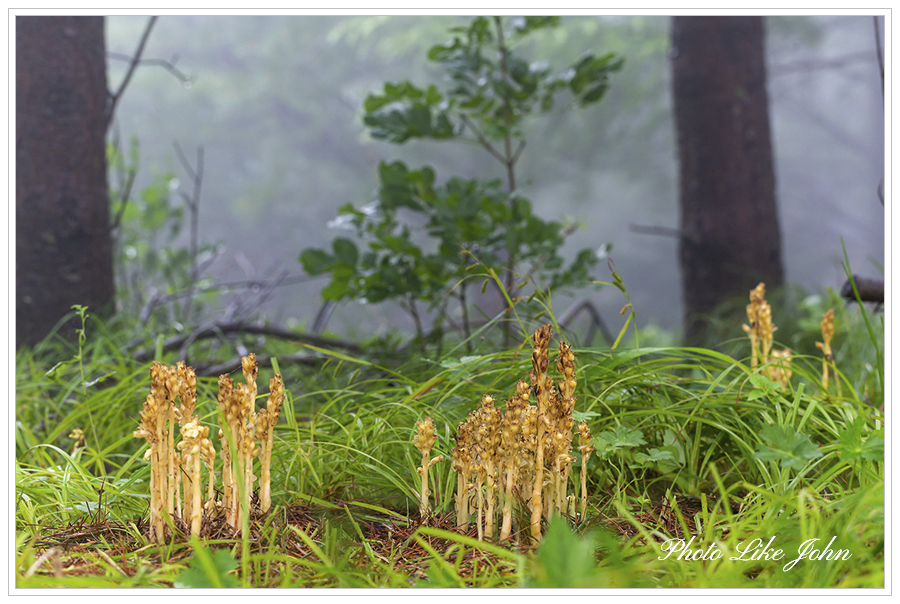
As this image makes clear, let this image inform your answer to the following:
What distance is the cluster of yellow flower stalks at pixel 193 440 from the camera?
2.40ft

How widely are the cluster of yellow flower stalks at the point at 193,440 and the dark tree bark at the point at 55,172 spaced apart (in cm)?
138

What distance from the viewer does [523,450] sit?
2.56 feet

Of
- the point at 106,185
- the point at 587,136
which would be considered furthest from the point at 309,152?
the point at 106,185

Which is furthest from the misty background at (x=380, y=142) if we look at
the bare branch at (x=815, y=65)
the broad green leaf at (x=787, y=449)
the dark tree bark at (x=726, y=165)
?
the broad green leaf at (x=787, y=449)

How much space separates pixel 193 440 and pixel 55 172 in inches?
63.6

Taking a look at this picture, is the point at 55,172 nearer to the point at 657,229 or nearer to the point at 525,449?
the point at 525,449

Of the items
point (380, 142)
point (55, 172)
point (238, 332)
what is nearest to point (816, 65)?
point (238, 332)

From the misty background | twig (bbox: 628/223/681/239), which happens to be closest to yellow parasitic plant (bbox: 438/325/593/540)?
twig (bbox: 628/223/681/239)

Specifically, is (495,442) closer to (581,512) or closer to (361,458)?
(581,512)

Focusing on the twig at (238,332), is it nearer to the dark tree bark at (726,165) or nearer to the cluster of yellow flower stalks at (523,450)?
the cluster of yellow flower stalks at (523,450)

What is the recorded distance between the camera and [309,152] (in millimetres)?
13180

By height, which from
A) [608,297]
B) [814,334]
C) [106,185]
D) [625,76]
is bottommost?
[608,297]
